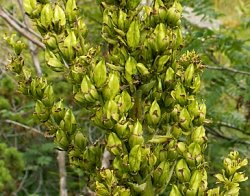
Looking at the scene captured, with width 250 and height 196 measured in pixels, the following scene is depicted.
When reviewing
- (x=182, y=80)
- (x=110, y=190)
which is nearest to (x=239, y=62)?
(x=182, y=80)

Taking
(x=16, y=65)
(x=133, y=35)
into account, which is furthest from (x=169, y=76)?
(x=16, y=65)

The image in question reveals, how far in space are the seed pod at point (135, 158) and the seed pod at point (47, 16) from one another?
432 millimetres

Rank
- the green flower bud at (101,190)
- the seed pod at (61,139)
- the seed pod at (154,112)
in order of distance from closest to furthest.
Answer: the green flower bud at (101,190)
the seed pod at (154,112)
the seed pod at (61,139)

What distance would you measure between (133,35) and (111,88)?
16cm

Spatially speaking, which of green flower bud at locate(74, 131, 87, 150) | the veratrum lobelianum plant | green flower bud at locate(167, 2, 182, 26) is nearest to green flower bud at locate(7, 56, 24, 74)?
the veratrum lobelianum plant

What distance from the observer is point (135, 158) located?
5.00ft

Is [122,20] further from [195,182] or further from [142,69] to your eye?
[195,182]

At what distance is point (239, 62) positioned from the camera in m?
3.79

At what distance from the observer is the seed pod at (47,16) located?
161 cm

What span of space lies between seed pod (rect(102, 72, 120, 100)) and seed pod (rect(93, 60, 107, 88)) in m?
0.02

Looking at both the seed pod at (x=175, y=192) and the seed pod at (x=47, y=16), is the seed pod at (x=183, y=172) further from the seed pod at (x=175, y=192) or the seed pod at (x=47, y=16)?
the seed pod at (x=47, y=16)

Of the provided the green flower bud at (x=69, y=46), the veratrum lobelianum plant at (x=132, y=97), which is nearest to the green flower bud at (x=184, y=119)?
the veratrum lobelianum plant at (x=132, y=97)

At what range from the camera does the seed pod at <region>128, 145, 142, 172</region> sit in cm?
152

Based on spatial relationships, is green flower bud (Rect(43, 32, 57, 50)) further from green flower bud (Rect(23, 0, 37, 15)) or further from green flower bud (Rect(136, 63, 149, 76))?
green flower bud (Rect(136, 63, 149, 76))
